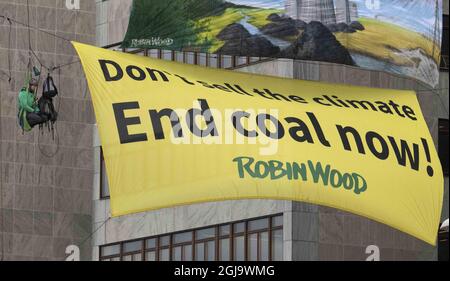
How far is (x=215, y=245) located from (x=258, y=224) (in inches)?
99.3

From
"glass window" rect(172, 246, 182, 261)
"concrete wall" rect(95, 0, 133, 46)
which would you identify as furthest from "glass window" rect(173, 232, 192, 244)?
"concrete wall" rect(95, 0, 133, 46)

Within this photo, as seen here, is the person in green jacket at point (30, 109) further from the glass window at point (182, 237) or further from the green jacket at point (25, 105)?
the glass window at point (182, 237)

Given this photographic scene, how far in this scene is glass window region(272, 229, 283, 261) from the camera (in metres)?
78.9

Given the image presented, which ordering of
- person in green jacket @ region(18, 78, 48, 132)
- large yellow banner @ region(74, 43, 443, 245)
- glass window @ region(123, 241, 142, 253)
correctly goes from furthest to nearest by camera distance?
glass window @ region(123, 241, 142, 253) < person in green jacket @ region(18, 78, 48, 132) < large yellow banner @ region(74, 43, 443, 245)

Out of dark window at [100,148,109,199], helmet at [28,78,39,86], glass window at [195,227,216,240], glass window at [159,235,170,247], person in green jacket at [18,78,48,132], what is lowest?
glass window at [159,235,170,247]

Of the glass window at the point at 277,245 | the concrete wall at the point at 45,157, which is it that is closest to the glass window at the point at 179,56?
the concrete wall at the point at 45,157

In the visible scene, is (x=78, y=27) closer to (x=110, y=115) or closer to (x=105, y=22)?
(x=105, y=22)

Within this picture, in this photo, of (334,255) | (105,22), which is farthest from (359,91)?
(105,22)

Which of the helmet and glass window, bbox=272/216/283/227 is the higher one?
the helmet

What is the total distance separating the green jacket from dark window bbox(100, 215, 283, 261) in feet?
26.3

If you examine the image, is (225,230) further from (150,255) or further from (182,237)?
(150,255)

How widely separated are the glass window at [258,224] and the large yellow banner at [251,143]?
17500mm

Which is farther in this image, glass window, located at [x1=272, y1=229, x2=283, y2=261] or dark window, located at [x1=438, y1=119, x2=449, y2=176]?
dark window, located at [x1=438, y1=119, x2=449, y2=176]

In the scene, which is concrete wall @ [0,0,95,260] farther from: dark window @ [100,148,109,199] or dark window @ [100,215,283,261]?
dark window @ [100,215,283,261]
